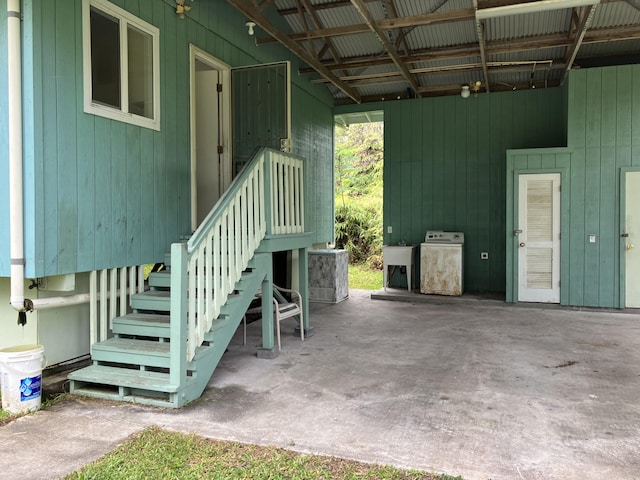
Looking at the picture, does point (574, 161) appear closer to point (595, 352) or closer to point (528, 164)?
point (528, 164)

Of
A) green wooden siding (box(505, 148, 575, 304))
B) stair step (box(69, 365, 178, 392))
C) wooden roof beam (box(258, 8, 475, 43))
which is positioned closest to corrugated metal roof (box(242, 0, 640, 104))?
wooden roof beam (box(258, 8, 475, 43))

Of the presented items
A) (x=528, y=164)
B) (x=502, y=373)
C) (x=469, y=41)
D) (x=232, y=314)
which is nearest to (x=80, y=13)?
(x=232, y=314)

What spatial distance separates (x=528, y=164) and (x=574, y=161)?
63 cm

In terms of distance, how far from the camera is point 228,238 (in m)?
4.04

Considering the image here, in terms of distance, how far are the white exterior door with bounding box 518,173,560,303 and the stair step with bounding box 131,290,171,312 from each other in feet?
17.6

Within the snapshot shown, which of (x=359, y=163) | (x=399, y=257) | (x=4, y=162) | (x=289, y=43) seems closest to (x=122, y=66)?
(x=4, y=162)

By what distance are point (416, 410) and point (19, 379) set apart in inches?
Result: 104

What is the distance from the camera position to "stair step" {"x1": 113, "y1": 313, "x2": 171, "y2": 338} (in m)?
3.86

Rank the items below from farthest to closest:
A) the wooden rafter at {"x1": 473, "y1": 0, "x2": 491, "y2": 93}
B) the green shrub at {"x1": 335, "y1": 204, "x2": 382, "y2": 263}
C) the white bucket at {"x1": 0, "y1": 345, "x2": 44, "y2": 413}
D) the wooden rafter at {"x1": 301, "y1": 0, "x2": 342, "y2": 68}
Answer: the green shrub at {"x1": 335, "y1": 204, "x2": 382, "y2": 263}
the wooden rafter at {"x1": 301, "y1": 0, "x2": 342, "y2": 68}
the wooden rafter at {"x1": 473, "y1": 0, "x2": 491, "y2": 93}
the white bucket at {"x1": 0, "y1": 345, "x2": 44, "y2": 413}

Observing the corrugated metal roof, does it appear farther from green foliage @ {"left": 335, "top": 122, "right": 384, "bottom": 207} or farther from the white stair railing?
green foliage @ {"left": 335, "top": 122, "right": 384, "bottom": 207}

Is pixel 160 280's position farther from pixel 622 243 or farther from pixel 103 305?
pixel 622 243

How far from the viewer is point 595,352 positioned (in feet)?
15.7

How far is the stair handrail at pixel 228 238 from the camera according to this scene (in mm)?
3277

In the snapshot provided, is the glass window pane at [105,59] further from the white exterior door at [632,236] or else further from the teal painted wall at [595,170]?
the white exterior door at [632,236]
